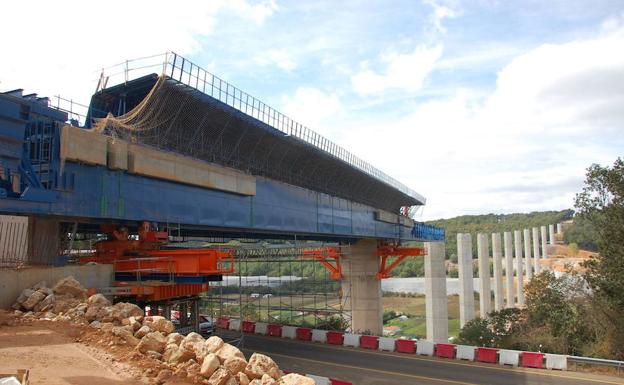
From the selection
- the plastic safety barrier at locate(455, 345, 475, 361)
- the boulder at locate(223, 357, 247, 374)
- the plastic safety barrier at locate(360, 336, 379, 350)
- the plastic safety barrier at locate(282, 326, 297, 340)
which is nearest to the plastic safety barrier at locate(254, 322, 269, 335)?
the plastic safety barrier at locate(282, 326, 297, 340)

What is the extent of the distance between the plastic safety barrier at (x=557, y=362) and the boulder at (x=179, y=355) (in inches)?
604

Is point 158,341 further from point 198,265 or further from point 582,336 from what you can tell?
point 582,336

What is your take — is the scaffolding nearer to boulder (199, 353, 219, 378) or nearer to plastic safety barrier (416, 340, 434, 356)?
plastic safety barrier (416, 340, 434, 356)

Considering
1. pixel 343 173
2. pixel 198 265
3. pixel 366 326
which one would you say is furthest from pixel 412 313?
pixel 198 265

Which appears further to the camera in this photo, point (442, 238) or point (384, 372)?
point (442, 238)

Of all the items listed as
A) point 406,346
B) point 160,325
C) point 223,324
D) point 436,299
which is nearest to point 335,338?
point 406,346

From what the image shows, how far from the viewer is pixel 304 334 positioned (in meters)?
25.5

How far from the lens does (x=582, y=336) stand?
22250 mm

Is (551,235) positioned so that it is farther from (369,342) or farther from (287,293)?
(369,342)

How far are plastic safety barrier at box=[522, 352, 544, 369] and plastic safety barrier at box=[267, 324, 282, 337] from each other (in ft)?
42.4

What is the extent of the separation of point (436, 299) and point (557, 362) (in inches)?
1014

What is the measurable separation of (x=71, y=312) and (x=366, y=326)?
104ft

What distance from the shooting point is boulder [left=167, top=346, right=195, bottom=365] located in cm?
785

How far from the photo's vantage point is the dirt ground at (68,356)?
685cm
